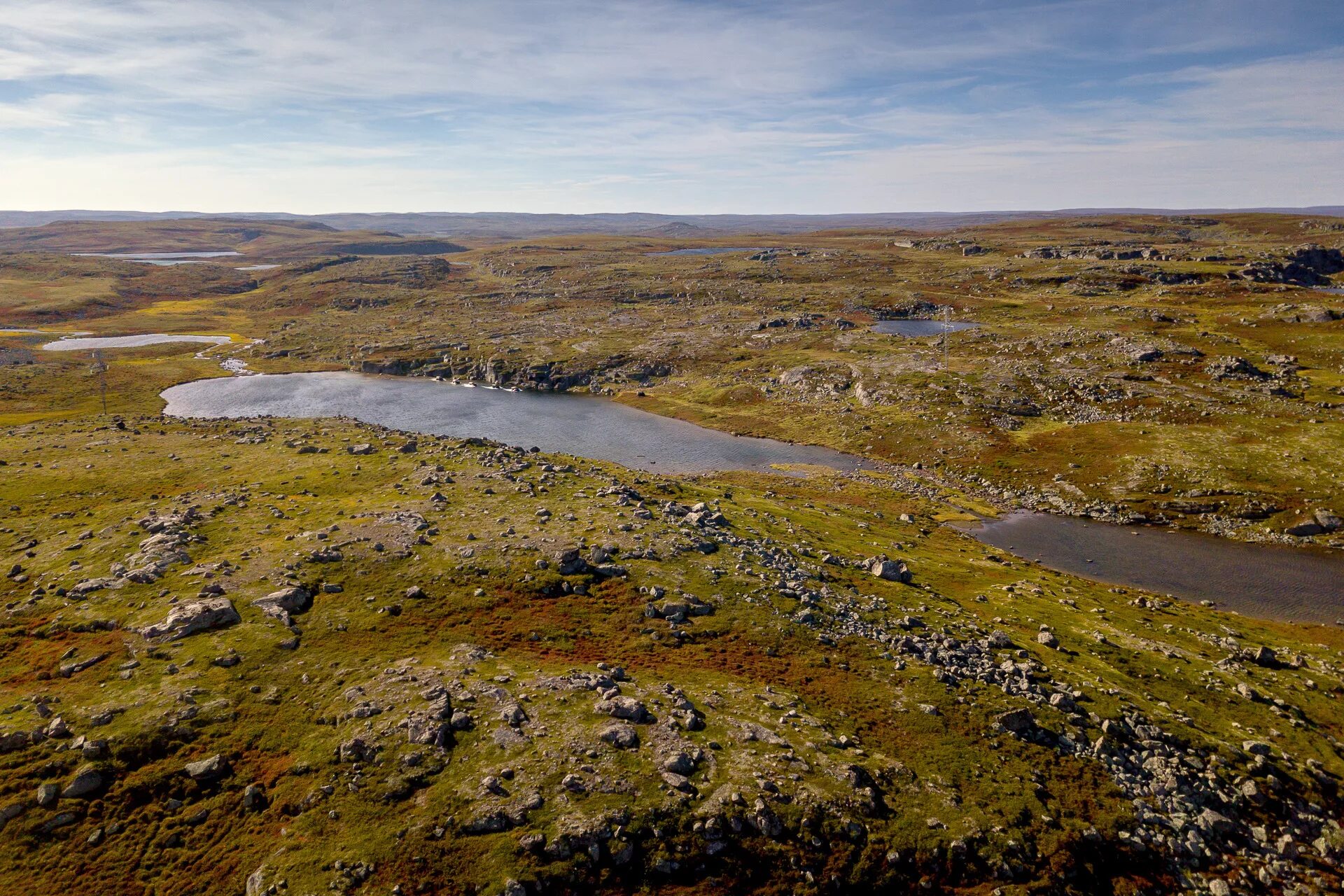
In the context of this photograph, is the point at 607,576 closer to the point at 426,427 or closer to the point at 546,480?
the point at 546,480

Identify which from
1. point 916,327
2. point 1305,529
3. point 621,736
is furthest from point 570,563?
point 916,327

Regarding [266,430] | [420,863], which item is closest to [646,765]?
[420,863]

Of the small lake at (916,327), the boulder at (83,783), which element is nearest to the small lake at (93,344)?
the small lake at (916,327)

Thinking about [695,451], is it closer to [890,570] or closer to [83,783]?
[890,570]

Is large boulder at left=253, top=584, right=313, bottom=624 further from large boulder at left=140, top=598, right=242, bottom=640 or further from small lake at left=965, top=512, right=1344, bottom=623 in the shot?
small lake at left=965, top=512, right=1344, bottom=623

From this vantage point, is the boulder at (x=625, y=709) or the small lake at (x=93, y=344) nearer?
the boulder at (x=625, y=709)

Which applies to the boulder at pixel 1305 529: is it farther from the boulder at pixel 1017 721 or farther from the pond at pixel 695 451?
the boulder at pixel 1017 721
